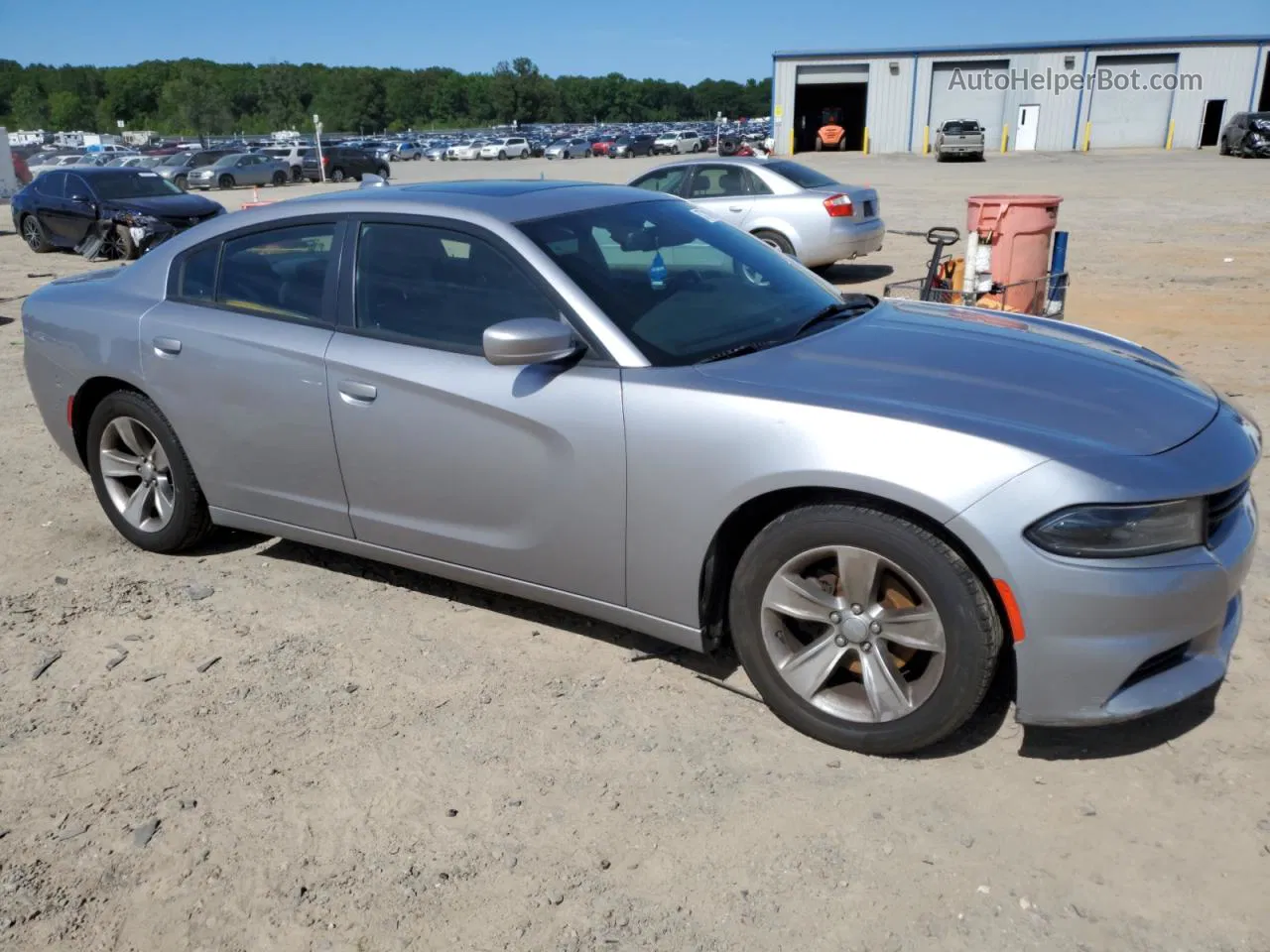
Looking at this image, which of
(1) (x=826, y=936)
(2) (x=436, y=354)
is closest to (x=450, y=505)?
(2) (x=436, y=354)

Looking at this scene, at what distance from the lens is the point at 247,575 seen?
4.65 m

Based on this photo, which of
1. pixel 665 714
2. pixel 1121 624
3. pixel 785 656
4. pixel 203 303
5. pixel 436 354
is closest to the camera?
pixel 1121 624

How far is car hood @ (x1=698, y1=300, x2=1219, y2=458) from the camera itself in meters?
2.88

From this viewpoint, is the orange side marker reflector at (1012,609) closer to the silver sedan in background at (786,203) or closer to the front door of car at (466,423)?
the front door of car at (466,423)

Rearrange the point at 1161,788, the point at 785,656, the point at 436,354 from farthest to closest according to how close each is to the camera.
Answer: the point at 436,354 < the point at 785,656 < the point at 1161,788

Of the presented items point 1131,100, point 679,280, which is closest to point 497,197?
point 679,280

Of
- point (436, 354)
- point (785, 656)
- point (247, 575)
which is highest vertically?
point (436, 354)

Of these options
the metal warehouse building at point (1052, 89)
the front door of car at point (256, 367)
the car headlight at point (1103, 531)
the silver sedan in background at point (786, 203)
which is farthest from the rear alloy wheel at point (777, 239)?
the metal warehouse building at point (1052, 89)

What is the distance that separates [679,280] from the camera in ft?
12.6

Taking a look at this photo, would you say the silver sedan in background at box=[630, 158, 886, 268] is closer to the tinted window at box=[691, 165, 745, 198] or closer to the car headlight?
the tinted window at box=[691, 165, 745, 198]

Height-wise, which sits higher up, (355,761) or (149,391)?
(149,391)

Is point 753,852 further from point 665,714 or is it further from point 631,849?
point 665,714

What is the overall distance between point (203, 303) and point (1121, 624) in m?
3.64

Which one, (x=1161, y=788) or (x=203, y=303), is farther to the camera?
(x=203, y=303)
